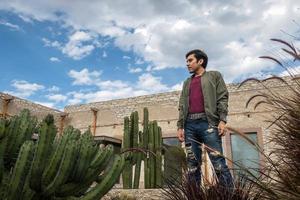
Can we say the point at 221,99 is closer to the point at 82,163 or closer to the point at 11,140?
the point at 82,163

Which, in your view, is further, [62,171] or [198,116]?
[198,116]

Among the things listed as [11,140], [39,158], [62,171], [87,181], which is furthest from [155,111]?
[39,158]

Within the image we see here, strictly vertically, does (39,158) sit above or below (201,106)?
below

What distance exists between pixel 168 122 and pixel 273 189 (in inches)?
533

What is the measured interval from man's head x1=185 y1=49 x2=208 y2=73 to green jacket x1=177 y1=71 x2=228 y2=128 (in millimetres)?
130

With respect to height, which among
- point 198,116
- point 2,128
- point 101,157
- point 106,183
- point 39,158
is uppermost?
point 198,116

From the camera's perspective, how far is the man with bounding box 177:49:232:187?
10.8 ft

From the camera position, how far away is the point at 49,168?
2811 mm

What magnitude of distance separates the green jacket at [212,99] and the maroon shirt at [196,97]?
0.05 meters

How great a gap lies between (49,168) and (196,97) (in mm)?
1669

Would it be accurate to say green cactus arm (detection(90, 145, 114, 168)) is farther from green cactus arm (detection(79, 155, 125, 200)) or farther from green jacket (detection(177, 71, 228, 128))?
green jacket (detection(177, 71, 228, 128))

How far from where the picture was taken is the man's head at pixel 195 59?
3772 mm

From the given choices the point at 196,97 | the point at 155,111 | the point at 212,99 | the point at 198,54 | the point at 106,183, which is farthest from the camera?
the point at 155,111

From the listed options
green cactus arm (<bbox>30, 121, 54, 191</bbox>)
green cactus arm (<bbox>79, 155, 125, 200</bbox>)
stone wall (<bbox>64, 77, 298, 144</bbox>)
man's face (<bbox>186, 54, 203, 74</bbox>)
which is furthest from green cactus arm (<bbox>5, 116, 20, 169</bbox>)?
stone wall (<bbox>64, 77, 298, 144</bbox>)
